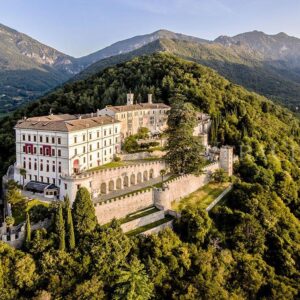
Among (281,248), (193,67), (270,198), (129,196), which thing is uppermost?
(193,67)

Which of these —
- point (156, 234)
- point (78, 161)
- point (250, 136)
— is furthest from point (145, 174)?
point (250, 136)

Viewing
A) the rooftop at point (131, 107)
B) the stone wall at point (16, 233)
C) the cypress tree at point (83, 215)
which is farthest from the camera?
the rooftop at point (131, 107)

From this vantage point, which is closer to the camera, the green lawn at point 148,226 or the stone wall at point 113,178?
the green lawn at point 148,226

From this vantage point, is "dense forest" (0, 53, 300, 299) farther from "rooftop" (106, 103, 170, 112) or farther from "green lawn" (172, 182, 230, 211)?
"rooftop" (106, 103, 170, 112)

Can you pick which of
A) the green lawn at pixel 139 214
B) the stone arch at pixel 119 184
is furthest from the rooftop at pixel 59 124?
the green lawn at pixel 139 214

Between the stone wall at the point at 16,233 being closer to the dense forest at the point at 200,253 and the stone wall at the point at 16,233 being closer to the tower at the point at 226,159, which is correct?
the dense forest at the point at 200,253

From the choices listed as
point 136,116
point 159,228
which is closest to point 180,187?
point 159,228

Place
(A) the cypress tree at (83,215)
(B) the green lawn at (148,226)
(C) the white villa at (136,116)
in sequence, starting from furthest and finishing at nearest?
(C) the white villa at (136,116)
(B) the green lawn at (148,226)
(A) the cypress tree at (83,215)

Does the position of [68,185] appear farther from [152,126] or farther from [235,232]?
[152,126]
